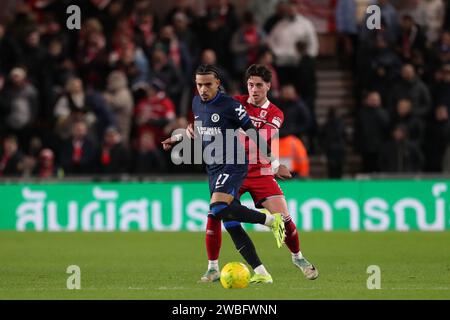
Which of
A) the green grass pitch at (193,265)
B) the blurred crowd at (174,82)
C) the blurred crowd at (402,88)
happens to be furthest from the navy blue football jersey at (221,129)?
the blurred crowd at (402,88)

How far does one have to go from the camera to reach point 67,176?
2012cm

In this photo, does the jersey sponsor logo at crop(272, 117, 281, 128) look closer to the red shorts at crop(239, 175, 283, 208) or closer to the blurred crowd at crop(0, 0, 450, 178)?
the red shorts at crop(239, 175, 283, 208)

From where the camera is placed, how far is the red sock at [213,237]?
11.3 meters

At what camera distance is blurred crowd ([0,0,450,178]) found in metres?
20.3

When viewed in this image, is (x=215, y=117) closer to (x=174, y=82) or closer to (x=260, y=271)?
(x=260, y=271)

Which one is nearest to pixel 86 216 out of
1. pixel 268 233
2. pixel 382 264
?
pixel 268 233

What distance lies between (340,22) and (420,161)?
11.5 ft

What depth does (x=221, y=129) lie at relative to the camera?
1116 cm

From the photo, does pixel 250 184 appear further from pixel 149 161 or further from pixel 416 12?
pixel 416 12

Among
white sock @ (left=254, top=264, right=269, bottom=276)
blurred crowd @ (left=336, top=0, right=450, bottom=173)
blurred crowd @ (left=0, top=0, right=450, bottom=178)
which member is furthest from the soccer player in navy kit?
blurred crowd @ (left=336, top=0, right=450, bottom=173)

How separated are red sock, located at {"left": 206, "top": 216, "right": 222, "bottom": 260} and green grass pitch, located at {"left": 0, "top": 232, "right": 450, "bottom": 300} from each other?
376 millimetres

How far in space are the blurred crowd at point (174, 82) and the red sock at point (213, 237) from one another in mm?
8213

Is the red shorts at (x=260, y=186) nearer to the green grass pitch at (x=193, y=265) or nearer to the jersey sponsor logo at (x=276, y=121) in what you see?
the jersey sponsor logo at (x=276, y=121)
